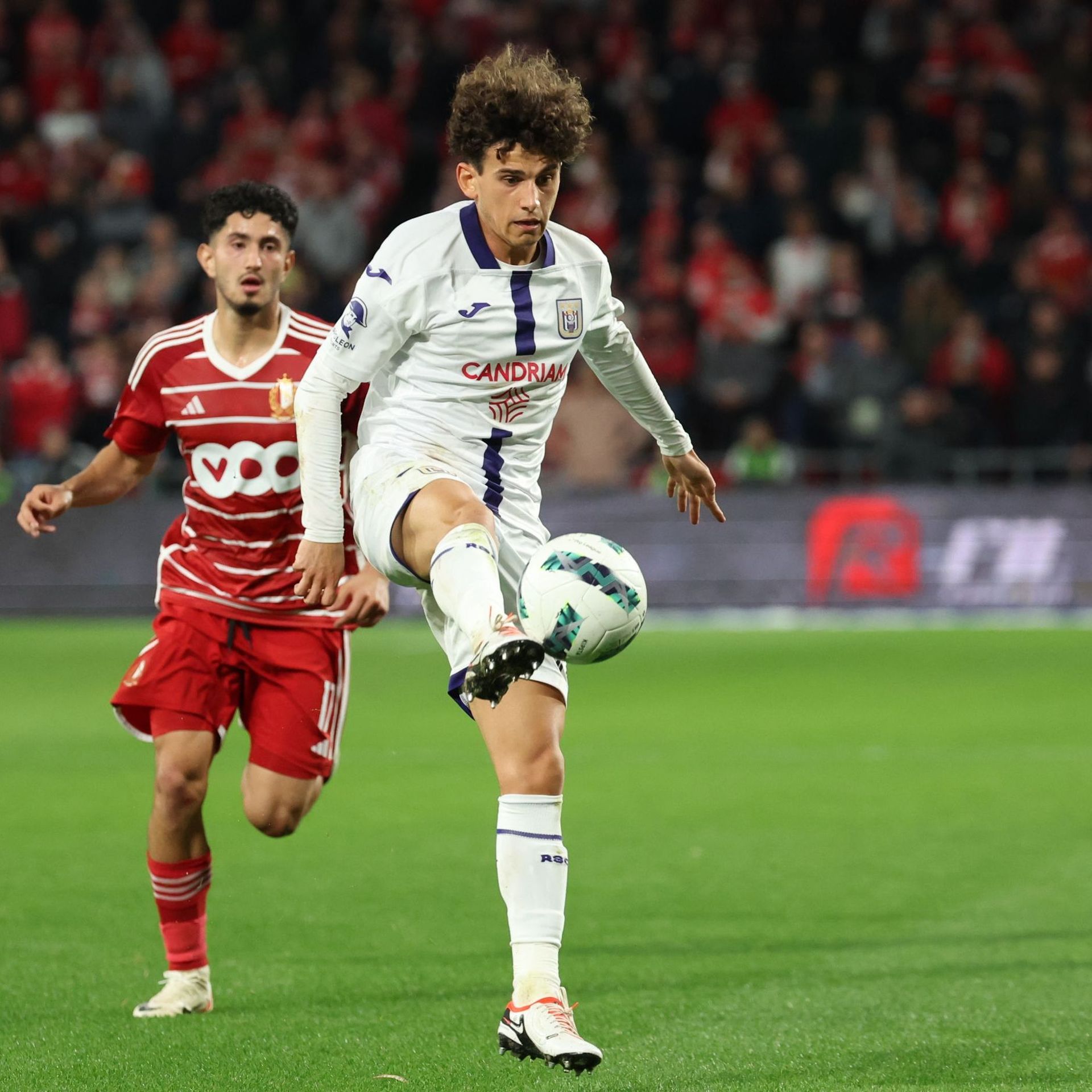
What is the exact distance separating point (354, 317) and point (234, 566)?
1.19 meters

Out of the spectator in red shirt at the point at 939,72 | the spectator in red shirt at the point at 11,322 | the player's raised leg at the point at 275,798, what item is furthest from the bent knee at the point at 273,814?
the spectator in red shirt at the point at 939,72

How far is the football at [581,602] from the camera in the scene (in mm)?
3969

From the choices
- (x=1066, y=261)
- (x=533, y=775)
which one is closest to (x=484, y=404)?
(x=533, y=775)

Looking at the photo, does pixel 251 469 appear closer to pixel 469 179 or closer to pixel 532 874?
pixel 469 179

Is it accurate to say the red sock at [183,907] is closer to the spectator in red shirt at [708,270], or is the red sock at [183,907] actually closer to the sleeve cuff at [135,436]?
the sleeve cuff at [135,436]

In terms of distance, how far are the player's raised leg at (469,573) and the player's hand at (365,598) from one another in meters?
0.76

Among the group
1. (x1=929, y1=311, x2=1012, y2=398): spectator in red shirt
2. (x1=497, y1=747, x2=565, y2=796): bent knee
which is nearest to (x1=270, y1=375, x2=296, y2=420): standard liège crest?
(x1=497, y1=747, x2=565, y2=796): bent knee

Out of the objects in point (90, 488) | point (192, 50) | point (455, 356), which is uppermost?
point (192, 50)

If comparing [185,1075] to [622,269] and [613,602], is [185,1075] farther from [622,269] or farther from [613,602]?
[622,269]

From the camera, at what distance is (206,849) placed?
204 inches

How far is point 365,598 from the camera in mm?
5098

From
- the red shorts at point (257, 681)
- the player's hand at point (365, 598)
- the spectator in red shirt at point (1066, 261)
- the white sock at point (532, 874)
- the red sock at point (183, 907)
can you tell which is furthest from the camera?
the spectator in red shirt at point (1066, 261)

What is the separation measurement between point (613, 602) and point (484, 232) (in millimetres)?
1030

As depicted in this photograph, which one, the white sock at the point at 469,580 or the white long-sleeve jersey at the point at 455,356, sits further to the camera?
the white long-sleeve jersey at the point at 455,356
